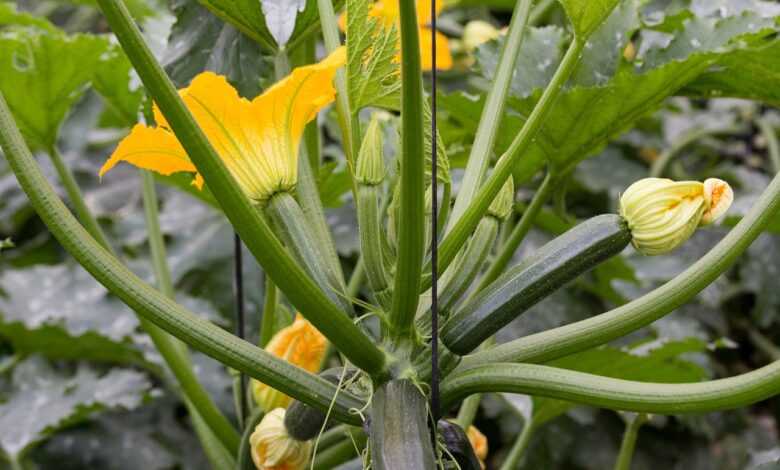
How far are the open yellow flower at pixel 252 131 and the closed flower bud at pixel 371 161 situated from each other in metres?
0.05

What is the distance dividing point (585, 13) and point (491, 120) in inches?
5.0

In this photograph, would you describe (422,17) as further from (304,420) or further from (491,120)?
(304,420)

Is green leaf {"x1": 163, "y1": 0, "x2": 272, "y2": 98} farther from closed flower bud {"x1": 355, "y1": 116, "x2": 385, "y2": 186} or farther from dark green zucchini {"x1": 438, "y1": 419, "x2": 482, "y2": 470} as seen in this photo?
dark green zucchini {"x1": 438, "y1": 419, "x2": 482, "y2": 470}

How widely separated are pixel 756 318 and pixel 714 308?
86 mm

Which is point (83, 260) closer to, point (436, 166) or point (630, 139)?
point (436, 166)

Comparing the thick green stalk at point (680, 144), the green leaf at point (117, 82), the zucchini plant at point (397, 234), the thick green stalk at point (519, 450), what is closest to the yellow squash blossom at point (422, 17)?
the zucchini plant at point (397, 234)

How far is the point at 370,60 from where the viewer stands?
927mm

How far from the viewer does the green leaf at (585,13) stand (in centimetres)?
95

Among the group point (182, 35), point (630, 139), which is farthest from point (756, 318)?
point (182, 35)

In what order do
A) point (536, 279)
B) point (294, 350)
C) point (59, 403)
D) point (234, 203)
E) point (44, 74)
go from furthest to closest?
point (59, 403) → point (44, 74) → point (294, 350) → point (536, 279) → point (234, 203)

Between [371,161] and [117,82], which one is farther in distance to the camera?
[117,82]

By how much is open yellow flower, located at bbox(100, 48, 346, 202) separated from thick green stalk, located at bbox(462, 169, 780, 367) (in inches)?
10.2

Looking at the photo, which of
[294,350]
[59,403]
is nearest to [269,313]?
[294,350]

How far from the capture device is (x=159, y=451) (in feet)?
6.11
